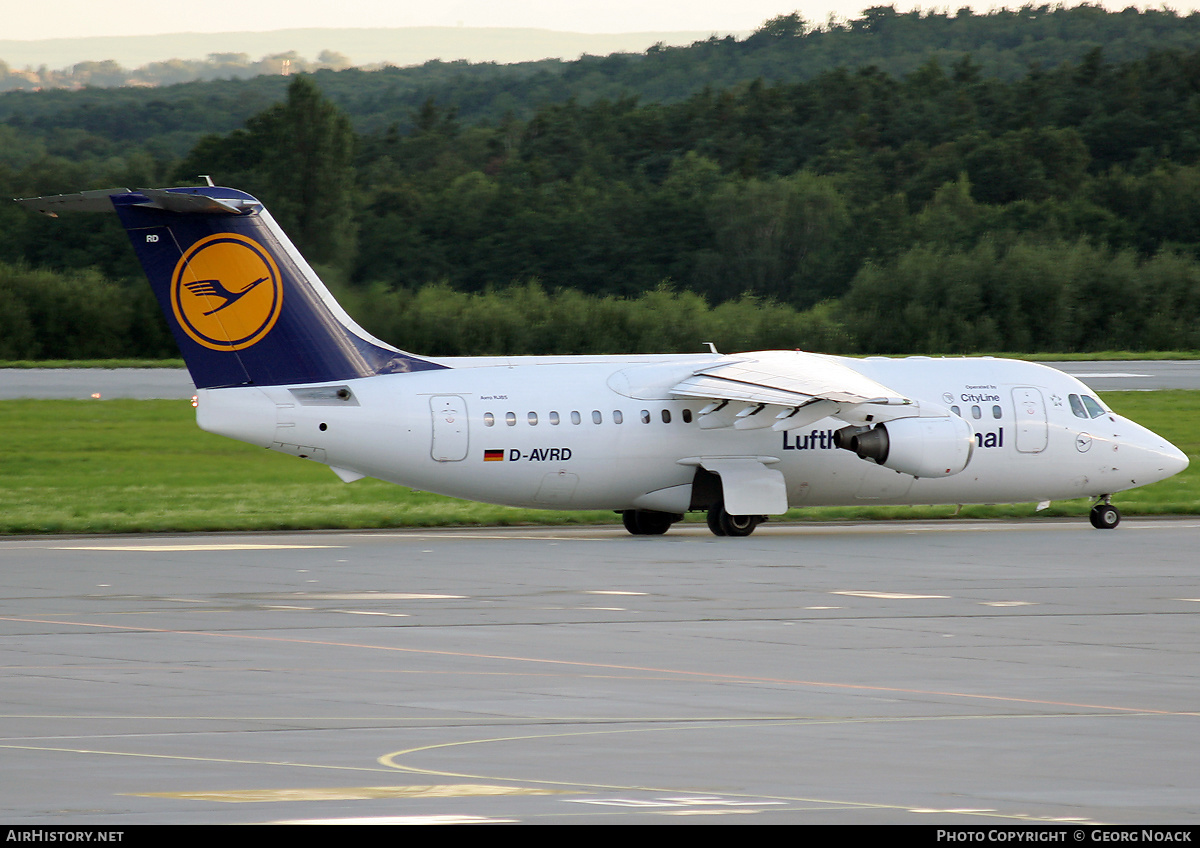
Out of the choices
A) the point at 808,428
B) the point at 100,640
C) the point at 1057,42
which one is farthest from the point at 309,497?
the point at 1057,42

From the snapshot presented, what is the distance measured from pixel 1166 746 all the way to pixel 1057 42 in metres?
157

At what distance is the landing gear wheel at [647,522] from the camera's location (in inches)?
1236

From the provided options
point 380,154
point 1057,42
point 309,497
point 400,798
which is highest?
point 1057,42

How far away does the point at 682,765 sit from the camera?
11438 millimetres

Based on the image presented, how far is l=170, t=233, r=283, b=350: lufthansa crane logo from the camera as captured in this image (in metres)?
27.7

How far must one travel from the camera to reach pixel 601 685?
15.1 meters

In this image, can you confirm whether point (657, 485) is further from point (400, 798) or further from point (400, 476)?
point (400, 798)

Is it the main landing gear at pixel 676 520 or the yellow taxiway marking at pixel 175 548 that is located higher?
the yellow taxiway marking at pixel 175 548

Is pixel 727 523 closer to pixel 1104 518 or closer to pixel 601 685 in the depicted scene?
pixel 1104 518

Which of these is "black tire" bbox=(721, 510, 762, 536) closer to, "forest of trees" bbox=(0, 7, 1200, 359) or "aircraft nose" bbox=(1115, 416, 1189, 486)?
"aircraft nose" bbox=(1115, 416, 1189, 486)

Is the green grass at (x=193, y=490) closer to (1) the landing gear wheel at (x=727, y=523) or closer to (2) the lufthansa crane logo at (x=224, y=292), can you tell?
(1) the landing gear wheel at (x=727, y=523)

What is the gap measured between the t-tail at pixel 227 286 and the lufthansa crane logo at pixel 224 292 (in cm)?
2

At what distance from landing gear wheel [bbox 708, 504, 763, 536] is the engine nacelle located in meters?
2.37

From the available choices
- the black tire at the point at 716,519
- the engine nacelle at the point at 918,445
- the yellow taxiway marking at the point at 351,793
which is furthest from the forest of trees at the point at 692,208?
the yellow taxiway marking at the point at 351,793
